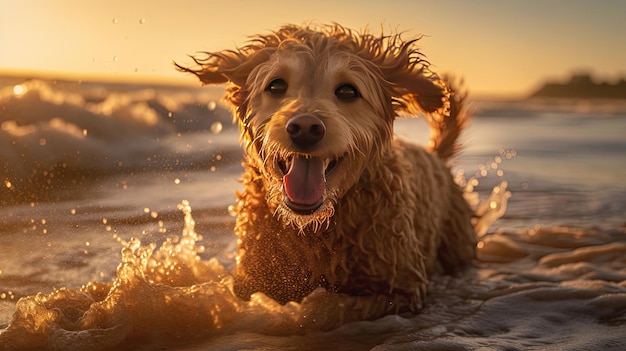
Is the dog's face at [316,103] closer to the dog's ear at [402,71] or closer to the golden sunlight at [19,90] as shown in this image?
the dog's ear at [402,71]

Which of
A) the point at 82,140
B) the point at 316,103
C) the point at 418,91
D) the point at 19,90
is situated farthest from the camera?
the point at 19,90

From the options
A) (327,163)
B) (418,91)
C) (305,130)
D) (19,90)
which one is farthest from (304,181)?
(19,90)

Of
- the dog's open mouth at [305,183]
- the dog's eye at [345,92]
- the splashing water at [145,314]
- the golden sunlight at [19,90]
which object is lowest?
the splashing water at [145,314]

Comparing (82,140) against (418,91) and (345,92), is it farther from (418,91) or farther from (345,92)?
(345,92)

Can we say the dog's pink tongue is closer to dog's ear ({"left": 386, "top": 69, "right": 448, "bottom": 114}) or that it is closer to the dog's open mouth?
the dog's open mouth

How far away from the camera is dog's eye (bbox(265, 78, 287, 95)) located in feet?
14.1

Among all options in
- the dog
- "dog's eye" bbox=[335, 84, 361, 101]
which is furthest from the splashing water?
"dog's eye" bbox=[335, 84, 361, 101]

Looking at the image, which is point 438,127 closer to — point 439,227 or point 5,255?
point 439,227

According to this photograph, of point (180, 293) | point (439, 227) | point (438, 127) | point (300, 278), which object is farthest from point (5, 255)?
point (438, 127)

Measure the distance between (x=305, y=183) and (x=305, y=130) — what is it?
1.25ft

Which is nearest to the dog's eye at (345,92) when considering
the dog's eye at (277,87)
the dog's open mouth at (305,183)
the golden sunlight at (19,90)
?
the dog's eye at (277,87)

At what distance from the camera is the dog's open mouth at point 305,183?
13.3ft

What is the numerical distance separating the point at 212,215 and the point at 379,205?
2.51 metres

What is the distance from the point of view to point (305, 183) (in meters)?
4.07
